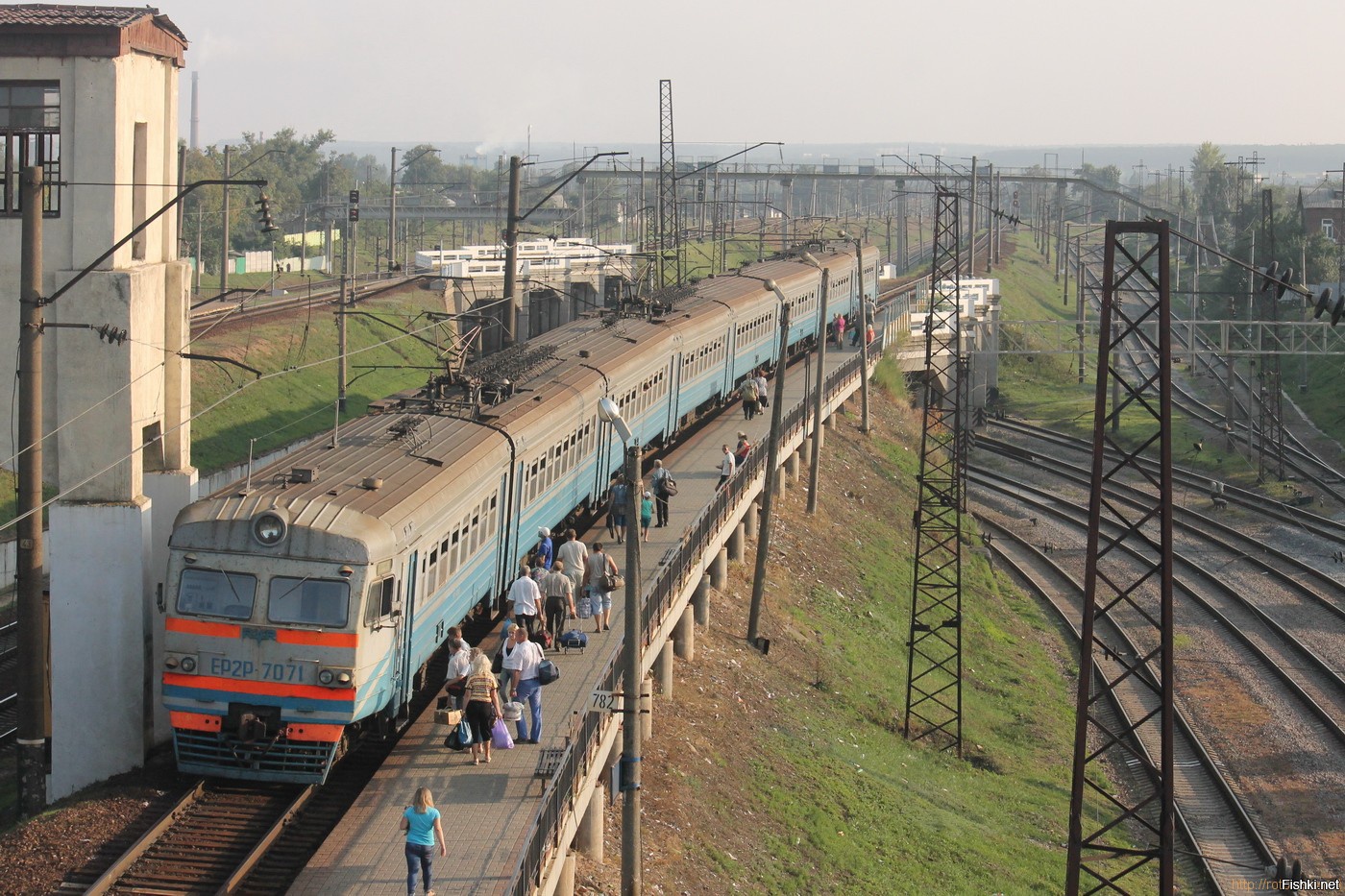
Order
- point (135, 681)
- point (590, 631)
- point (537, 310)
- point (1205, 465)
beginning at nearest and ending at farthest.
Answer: point (135, 681) → point (590, 631) → point (1205, 465) → point (537, 310)

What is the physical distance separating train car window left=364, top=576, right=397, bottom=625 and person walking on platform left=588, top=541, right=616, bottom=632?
643cm

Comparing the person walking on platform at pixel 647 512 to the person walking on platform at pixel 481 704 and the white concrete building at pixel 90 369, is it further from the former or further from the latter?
the white concrete building at pixel 90 369

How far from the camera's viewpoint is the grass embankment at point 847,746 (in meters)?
25.1

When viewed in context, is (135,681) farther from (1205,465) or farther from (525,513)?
(1205,465)

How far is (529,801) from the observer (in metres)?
18.7

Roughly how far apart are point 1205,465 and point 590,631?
4910 centimetres

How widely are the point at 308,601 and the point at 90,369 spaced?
4829mm

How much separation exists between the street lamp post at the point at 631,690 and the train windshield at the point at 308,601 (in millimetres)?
3274

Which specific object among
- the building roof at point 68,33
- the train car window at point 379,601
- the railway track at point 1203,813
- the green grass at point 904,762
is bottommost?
the railway track at point 1203,813

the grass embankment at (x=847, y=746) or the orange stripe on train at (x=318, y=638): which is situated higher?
the orange stripe on train at (x=318, y=638)

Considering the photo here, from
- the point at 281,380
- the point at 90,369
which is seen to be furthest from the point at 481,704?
the point at 281,380

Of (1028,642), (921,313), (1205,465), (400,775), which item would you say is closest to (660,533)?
(400,775)

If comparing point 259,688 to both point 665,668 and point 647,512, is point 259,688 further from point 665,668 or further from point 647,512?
point 647,512

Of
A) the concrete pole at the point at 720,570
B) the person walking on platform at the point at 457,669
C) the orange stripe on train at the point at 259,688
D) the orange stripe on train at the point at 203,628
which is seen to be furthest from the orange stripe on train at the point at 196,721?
the concrete pole at the point at 720,570
